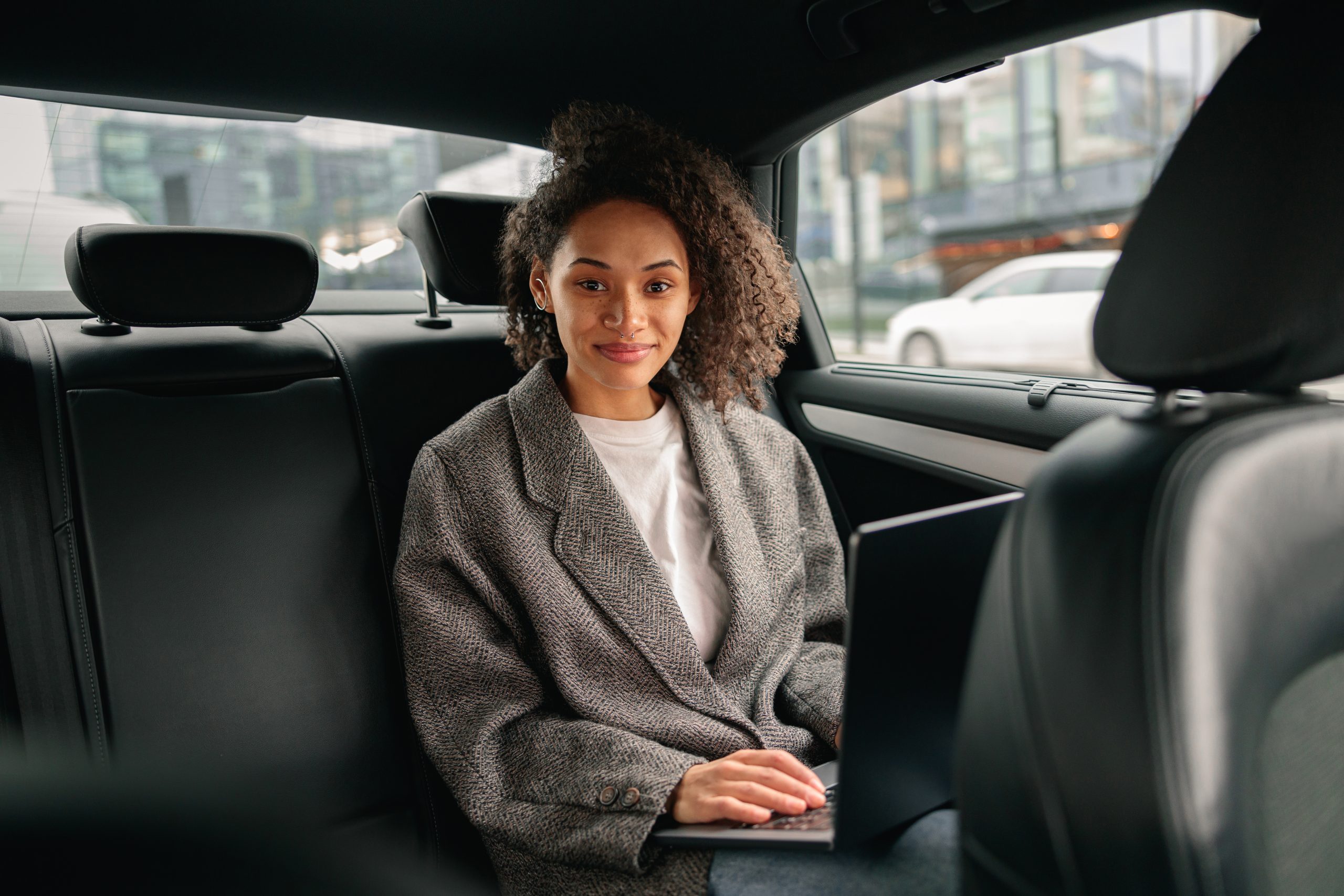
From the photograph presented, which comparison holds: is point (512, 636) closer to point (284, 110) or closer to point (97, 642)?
point (97, 642)

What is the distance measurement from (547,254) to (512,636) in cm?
56

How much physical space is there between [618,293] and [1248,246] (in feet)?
2.61

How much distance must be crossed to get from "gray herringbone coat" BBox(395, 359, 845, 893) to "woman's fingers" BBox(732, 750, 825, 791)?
8 cm

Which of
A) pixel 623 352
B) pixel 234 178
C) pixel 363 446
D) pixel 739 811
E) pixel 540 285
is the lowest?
pixel 739 811

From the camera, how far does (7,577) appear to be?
3.76 ft

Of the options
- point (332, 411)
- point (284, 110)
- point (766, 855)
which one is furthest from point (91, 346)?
point (766, 855)

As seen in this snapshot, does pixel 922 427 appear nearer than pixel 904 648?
No

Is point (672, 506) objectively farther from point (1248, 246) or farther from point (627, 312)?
point (1248, 246)

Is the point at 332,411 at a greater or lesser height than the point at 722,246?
lesser

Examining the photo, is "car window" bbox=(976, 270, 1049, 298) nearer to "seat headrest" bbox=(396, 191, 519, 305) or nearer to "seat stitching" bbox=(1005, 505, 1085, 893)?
"seat headrest" bbox=(396, 191, 519, 305)

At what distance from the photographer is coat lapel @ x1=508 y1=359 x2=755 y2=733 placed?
1155mm

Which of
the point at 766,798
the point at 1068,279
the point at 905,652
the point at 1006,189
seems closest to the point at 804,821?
the point at 766,798

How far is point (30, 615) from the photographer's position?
3.76ft

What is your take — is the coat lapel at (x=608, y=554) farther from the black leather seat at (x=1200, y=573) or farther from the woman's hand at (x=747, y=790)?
the black leather seat at (x=1200, y=573)
